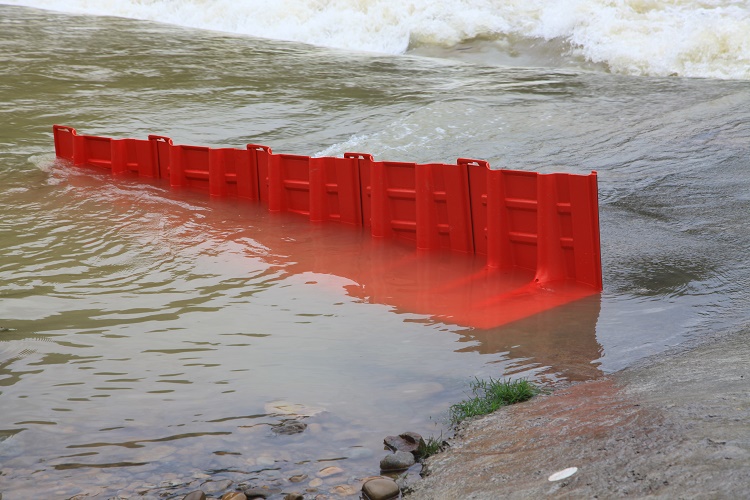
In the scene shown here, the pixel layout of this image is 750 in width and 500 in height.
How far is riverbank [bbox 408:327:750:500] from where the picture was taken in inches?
119

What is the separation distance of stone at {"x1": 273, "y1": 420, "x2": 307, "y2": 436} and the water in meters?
0.04

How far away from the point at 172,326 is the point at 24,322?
3.78 feet

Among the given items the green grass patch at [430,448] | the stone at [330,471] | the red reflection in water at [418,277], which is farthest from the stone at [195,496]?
the red reflection in water at [418,277]

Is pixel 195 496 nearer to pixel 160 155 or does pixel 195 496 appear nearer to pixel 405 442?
pixel 405 442

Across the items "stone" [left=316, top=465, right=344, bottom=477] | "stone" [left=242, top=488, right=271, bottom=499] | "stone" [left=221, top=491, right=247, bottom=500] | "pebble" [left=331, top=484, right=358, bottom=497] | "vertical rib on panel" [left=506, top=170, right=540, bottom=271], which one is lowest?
"pebble" [left=331, top=484, right=358, bottom=497]

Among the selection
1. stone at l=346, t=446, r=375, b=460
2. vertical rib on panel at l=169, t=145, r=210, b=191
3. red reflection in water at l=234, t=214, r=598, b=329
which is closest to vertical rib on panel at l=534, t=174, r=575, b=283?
red reflection in water at l=234, t=214, r=598, b=329

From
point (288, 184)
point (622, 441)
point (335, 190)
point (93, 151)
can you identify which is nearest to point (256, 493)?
point (622, 441)

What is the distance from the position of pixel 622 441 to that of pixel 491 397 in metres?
1.33

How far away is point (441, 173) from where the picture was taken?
797cm

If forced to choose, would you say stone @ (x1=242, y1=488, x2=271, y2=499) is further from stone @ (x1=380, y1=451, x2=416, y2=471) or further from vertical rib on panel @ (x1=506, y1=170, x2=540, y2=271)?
vertical rib on panel @ (x1=506, y1=170, x2=540, y2=271)

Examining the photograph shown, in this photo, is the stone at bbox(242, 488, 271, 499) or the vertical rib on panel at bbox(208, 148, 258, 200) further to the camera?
the vertical rib on panel at bbox(208, 148, 258, 200)

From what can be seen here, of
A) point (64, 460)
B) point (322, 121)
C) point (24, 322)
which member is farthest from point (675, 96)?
point (64, 460)

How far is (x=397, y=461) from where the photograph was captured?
4039mm

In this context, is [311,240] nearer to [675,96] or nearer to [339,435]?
[339,435]
